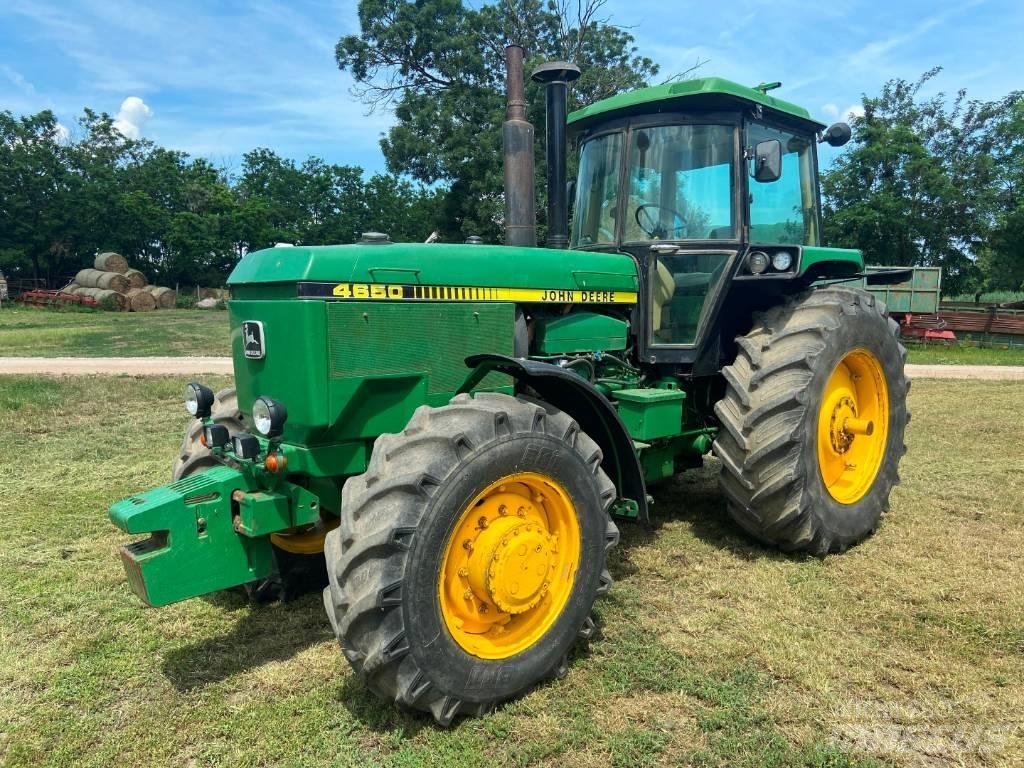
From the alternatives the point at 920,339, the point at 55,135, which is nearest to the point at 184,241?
the point at 55,135

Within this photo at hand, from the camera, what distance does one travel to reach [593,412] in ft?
11.5

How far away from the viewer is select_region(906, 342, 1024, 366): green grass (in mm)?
14359

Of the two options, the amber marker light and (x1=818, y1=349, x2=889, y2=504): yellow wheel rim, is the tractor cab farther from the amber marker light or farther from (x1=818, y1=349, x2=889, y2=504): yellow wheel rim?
the amber marker light

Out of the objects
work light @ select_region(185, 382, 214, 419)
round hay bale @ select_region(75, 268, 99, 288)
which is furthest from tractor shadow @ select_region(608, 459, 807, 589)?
round hay bale @ select_region(75, 268, 99, 288)

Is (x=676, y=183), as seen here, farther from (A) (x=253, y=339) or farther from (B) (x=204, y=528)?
(B) (x=204, y=528)

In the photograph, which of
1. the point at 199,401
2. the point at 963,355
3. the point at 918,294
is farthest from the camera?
the point at 918,294

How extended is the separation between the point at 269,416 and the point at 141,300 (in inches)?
1262

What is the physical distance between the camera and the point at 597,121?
4.56 meters

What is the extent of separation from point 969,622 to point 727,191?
2.58 metres

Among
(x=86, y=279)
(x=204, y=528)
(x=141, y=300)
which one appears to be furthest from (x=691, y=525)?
(x=86, y=279)

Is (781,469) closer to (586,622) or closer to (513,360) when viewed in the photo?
(586,622)

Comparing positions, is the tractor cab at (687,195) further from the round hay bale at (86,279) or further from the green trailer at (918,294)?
the round hay bale at (86,279)

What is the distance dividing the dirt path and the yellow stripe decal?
9428 mm

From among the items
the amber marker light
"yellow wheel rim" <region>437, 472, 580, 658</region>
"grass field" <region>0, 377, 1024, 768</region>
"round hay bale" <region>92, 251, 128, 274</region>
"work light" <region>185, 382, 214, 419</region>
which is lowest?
"grass field" <region>0, 377, 1024, 768</region>
